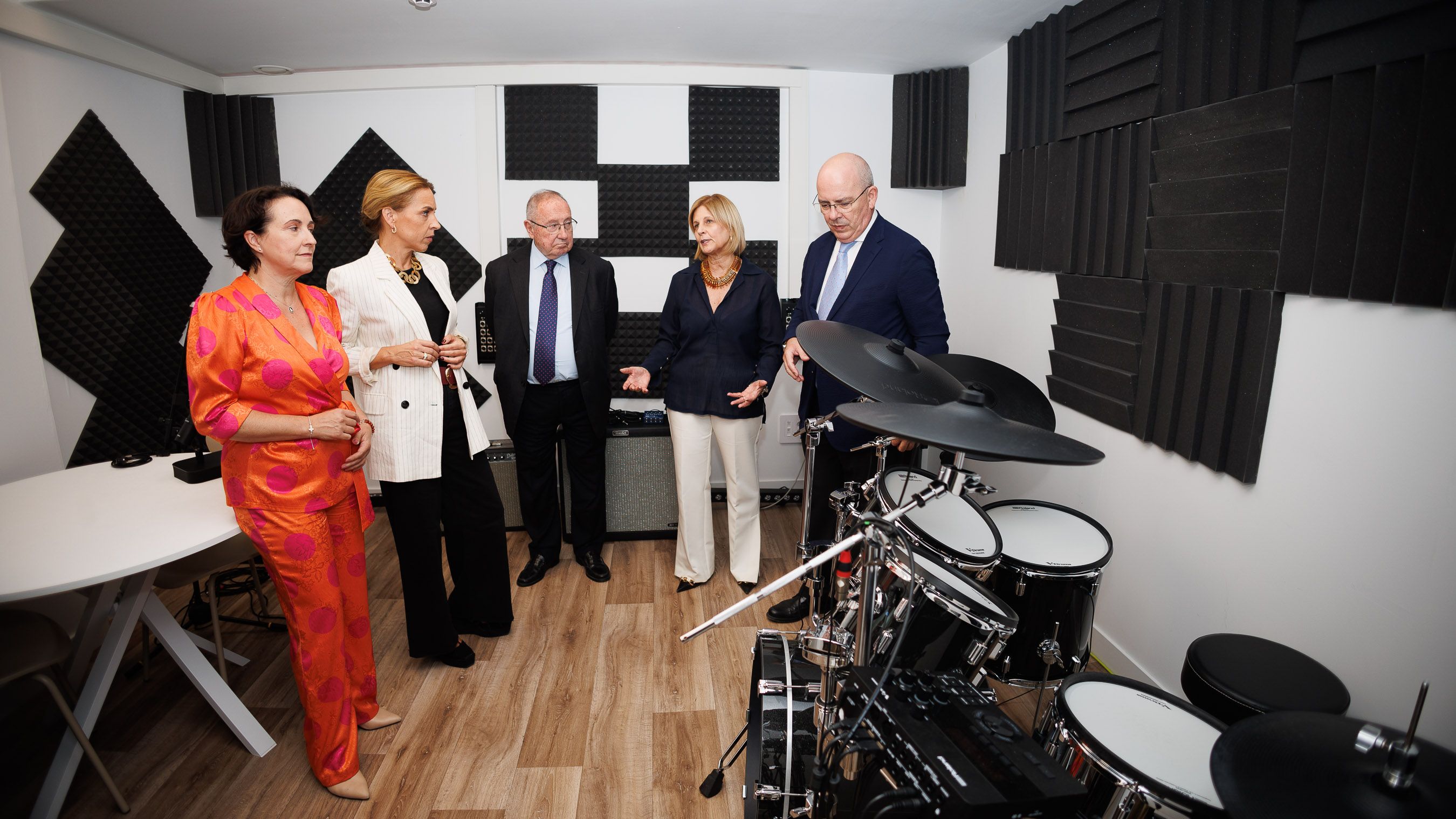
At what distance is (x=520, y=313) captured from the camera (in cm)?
308

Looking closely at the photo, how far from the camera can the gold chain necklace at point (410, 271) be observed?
2.28 m

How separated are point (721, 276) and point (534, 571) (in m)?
1.59

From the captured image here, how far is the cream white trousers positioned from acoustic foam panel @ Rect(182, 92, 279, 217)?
9.09 feet

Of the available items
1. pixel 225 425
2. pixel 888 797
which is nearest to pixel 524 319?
pixel 225 425

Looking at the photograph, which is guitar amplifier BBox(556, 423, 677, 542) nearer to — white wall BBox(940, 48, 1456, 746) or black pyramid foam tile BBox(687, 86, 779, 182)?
black pyramid foam tile BBox(687, 86, 779, 182)

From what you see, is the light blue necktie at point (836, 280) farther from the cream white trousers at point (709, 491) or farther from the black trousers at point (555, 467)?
the black trousers at point (555, 467)

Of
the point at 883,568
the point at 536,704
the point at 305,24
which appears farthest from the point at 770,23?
the point at 536,704

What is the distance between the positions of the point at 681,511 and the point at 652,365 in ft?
2.18

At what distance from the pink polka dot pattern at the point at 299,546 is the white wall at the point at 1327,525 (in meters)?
2.54

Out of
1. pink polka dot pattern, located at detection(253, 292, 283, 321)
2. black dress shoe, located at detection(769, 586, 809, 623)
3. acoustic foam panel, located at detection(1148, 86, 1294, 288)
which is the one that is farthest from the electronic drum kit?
pink polka dot pattern, located at detection(253, 292, 283, 321)

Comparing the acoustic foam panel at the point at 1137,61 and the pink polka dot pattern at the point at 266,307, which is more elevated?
the acoustic foam panel at the point at 1137,61

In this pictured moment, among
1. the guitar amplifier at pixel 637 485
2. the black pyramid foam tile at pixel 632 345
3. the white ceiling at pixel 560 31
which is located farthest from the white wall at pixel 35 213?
the black pyramid foam tile at pixel 632 345

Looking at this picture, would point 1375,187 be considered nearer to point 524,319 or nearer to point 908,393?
point 908,393

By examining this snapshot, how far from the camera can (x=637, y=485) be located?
3688mm
